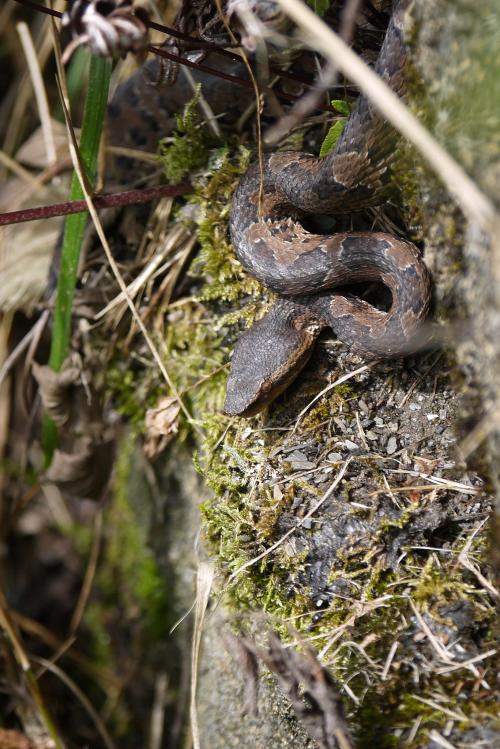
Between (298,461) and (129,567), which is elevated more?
(298,461)

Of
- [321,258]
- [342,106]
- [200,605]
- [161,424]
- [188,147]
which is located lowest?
[200,605]

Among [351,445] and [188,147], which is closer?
[351,445]

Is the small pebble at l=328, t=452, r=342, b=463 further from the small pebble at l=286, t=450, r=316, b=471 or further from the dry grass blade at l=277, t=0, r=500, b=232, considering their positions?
the dry grass blade at l=277, t=0, r=500, b=232

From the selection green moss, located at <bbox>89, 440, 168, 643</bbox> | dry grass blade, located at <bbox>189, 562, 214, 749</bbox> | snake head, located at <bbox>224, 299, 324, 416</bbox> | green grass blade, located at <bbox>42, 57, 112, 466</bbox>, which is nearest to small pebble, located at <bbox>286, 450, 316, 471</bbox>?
snake head, located at <bbox>224, 299, 324, 416</bbox>

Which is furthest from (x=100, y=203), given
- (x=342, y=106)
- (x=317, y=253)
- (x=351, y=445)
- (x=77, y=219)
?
(x=351, y=445)

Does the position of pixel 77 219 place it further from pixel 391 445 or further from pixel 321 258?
pixel 391 445

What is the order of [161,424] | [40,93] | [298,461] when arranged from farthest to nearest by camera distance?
[40,93]
[161,424]
[298,461]

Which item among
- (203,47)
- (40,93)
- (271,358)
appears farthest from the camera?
(40,93)

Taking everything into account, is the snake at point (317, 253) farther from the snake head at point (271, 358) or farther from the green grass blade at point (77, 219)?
the green grass blade at point (77, 219)

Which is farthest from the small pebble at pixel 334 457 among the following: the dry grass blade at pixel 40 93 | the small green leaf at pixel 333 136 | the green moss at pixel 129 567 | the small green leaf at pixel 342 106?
the dry grass blade at pixel 40 93
